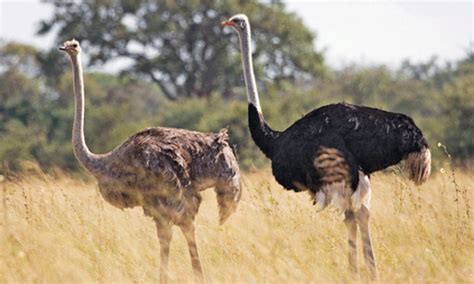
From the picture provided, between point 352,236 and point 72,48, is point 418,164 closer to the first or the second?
point 352,236

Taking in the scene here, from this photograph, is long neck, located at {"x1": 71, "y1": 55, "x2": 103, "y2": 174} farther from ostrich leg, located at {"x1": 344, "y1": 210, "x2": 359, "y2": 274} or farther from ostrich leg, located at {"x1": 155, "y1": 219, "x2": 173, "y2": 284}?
ostrich leg, located at {"x1": 344, "y1": 210, "x2": 359, "y2": 274}

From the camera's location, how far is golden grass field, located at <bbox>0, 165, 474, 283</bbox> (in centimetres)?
496

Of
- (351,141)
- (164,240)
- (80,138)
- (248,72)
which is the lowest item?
(164,240)

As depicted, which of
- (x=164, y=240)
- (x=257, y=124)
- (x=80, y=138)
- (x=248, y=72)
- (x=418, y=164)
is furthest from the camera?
(x=248, y=72)

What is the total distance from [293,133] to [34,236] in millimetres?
1551

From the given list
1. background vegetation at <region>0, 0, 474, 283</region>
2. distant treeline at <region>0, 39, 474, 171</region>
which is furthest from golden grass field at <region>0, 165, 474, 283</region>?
distant treeline at <region>0, 39, 474, 171</region>

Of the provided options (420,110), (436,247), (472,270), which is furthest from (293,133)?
(420,110)

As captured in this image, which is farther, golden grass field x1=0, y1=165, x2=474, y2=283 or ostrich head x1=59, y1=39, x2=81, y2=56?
ostrich head x1=59, y1=39, x2=81, y2=56

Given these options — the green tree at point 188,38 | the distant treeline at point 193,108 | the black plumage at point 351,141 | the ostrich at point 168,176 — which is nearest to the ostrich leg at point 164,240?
the ostrich at point 168,176

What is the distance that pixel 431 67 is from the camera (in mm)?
45781

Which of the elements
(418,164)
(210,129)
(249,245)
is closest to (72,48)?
(249,245)

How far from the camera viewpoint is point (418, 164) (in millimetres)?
5270

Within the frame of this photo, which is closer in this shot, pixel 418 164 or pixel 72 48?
pixel 418 164

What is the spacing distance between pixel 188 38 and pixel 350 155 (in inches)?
884
